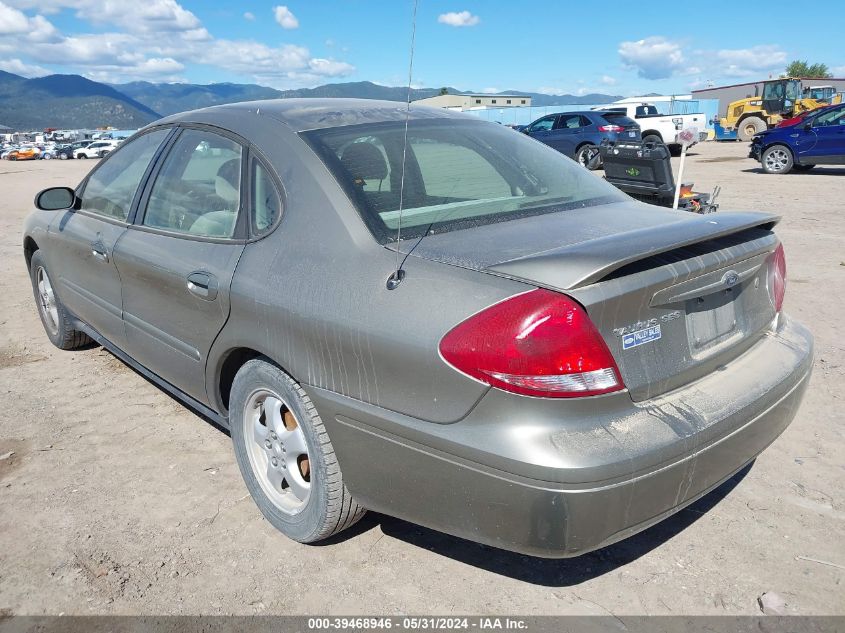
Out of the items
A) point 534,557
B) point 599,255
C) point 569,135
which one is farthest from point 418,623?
point 569,135

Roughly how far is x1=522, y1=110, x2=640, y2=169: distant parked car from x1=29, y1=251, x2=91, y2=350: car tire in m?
16.8

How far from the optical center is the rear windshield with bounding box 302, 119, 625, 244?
2475mm

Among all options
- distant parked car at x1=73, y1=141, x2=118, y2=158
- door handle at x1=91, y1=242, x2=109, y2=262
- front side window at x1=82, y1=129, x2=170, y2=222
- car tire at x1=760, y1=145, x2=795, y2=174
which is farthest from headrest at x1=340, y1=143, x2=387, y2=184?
distant parked car at x1=73, y1=141, x2=118, y2=158

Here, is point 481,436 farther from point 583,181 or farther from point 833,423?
point 833,423

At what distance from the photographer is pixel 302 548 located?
2.68m

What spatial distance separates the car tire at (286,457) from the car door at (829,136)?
16.7m

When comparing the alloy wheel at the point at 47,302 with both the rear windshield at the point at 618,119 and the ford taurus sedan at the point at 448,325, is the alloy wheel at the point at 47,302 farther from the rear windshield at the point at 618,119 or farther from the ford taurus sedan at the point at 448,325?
the rear windshield at the point at 618,119

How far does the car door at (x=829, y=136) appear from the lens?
15.6 meters

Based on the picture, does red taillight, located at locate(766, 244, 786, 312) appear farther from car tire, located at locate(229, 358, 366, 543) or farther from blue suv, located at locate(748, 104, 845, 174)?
blue suv, located at locate(748, 104, 845, 174)

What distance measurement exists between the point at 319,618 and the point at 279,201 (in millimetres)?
1471

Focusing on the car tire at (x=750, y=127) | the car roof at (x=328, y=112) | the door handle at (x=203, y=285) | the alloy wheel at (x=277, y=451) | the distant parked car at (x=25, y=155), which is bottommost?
the alloy wheel at (x=277, y=451)

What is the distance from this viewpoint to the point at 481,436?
1932 mm

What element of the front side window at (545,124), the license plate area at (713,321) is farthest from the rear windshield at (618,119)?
the license plate area at (713,321)

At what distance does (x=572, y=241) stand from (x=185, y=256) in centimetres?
165
